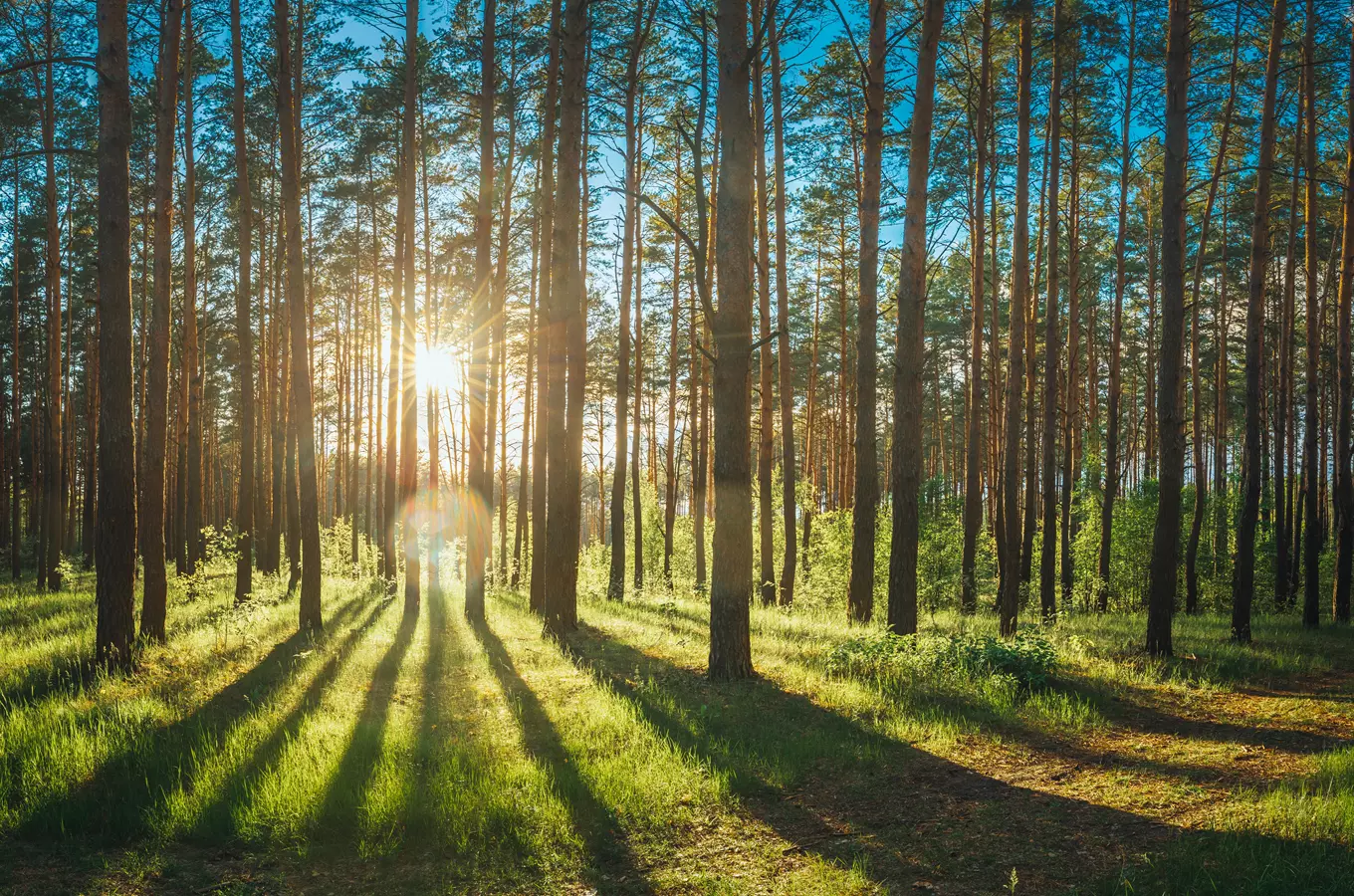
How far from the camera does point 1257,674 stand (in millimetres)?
8461

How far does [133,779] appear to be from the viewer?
478 cm

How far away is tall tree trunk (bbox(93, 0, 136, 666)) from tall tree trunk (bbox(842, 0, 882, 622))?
9.14m

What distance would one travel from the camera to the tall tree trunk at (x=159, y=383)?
9.08 m

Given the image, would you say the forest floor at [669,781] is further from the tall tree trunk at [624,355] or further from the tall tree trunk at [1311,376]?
the tall tree trunk at [624,355]

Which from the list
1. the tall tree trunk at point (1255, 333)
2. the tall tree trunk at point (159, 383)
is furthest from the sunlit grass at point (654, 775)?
the tall tree trunk at point (1255, 333)

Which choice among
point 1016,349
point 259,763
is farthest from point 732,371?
point 1016,349

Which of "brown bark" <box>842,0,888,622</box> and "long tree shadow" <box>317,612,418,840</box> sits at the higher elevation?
"brown bark" <box>842,0,888,622</box>

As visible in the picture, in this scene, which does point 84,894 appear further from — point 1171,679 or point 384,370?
point 384,370

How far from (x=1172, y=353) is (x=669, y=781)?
27.4ft

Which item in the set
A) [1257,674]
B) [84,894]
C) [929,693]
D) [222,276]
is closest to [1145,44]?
[1257,674]

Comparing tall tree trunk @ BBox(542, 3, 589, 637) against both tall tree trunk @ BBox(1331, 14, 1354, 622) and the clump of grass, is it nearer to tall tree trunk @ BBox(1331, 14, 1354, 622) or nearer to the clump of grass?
the clump of grass

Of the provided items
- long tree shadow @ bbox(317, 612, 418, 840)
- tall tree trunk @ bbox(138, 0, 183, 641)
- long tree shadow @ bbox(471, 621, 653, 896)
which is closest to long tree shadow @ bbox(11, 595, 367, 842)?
long tree shadow @ bbox(317, 612, 418, 840)

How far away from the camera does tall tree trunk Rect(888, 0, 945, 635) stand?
910cm

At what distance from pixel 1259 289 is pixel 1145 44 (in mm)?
8143
